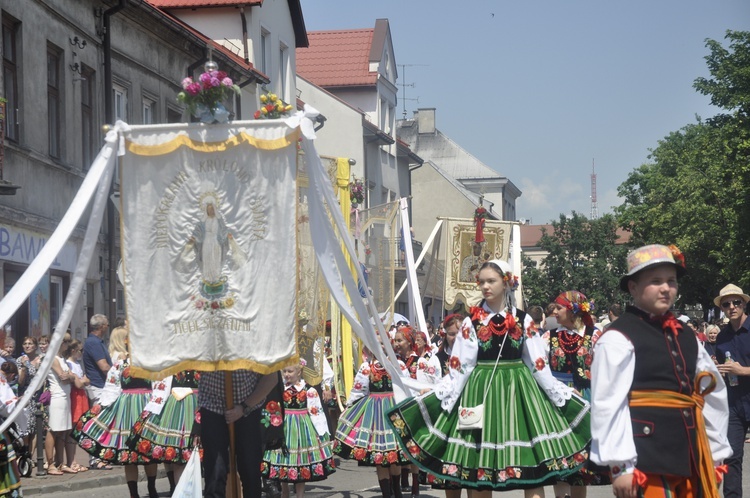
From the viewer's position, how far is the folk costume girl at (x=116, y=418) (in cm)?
1275

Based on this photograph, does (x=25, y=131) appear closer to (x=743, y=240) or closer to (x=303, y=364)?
(x=303, y=364)

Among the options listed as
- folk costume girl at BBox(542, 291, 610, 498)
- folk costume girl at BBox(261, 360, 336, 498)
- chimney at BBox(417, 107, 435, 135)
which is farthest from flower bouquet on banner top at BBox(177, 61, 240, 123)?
chimney at BBox(417, 107, 435, 135)

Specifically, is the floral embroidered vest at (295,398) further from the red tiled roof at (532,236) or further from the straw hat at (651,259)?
the red tiled roof at (532,236)

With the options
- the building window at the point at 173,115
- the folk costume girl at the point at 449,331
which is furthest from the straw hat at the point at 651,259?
the building window at the point at 173,115

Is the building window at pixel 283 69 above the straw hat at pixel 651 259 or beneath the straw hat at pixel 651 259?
above

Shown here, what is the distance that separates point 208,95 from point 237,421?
7.30 feet

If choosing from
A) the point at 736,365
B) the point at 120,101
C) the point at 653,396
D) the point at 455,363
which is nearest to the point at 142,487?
the point at 455,363

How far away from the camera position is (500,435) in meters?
9.34

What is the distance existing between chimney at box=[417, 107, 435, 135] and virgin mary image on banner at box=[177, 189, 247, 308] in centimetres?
6887

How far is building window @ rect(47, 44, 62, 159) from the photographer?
21.2 m

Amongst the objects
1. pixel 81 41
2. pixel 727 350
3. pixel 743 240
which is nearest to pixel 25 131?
pixel 81 41

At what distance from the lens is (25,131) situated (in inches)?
778

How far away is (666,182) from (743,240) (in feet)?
60.6

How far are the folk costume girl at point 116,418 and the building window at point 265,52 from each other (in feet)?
72.4
